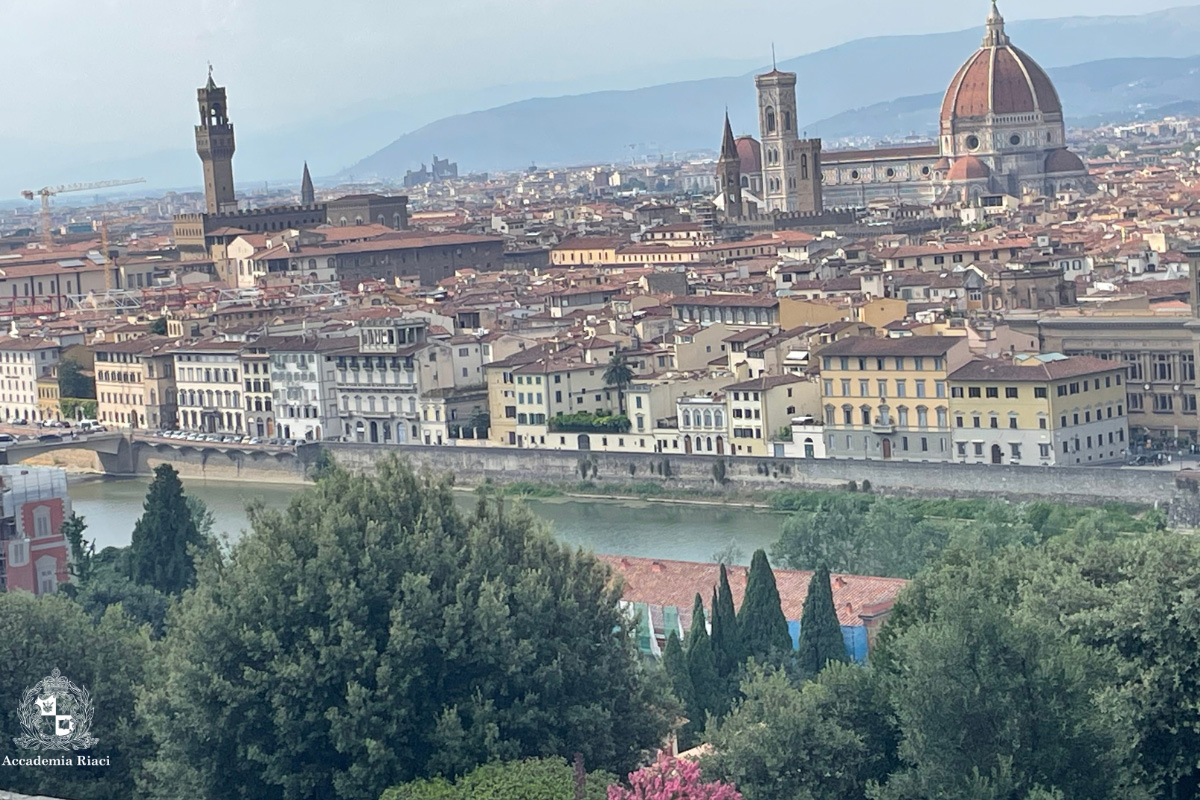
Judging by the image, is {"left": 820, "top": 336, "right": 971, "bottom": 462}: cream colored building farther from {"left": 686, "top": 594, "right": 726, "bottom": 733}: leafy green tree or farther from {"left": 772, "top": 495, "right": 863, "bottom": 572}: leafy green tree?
{"left": 686, "top": 594, "right": 726, "bottom": 733}: leafy green tree

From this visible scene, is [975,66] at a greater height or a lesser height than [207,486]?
greater

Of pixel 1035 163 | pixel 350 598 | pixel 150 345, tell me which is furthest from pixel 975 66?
pixel 350 598

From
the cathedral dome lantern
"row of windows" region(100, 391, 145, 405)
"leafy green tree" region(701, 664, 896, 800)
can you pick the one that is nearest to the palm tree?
"row of windows" region(100, 391, 145, 405)

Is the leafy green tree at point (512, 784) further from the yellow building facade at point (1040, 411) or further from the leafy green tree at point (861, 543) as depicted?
the yellow building facade at point (1040, 411)

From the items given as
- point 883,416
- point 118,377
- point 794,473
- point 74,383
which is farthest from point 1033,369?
point 74,383

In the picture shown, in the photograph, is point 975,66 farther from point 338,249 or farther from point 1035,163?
point 338,249

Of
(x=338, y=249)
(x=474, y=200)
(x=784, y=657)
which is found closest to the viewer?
(x=784, y=657)

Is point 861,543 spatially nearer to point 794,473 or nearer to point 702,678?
point 702,678
